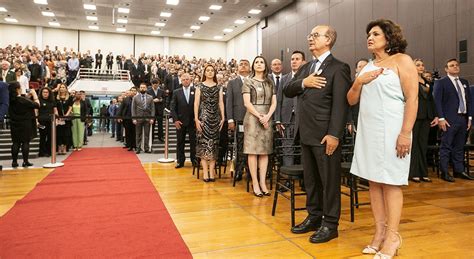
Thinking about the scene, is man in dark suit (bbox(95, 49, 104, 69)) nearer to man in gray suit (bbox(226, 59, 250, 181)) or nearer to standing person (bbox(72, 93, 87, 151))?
standing person (bbox(72, 93, 87, 151))

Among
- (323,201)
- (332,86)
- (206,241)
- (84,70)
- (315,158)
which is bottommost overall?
(206,241)

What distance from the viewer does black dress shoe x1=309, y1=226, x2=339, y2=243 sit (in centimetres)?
245

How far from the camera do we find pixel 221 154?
5344 mm

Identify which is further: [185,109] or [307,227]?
[185,109]

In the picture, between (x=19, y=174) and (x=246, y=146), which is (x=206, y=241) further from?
(x=19, y=174)

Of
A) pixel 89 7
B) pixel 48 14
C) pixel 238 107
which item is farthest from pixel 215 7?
pixel 238 107

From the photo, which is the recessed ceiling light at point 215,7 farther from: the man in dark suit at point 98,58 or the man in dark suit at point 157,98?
the man in dark suit at point 157,98

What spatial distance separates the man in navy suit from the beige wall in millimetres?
3662

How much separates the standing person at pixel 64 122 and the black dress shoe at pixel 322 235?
262 inches

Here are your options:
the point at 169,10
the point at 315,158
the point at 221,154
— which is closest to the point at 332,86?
the point at 315,158

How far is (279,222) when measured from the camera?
9.75ft

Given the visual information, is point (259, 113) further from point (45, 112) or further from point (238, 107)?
point (45, 112)

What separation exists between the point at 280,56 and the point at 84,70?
9.72 metres

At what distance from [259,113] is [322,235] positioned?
1.59 m
